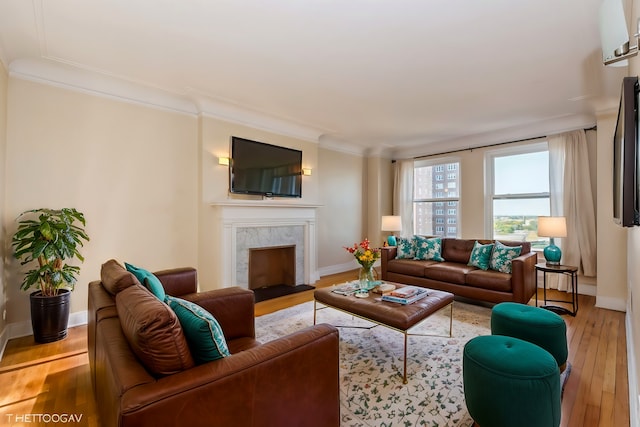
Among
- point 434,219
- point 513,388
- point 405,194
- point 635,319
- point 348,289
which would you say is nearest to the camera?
point 513,388

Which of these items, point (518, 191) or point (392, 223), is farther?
point (392, 223)

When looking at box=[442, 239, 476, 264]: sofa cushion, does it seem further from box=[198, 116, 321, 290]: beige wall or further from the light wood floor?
box=[198, 116, 321, 290]: beige wall

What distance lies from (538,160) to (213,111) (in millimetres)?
5073

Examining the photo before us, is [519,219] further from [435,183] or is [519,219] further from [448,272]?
[448,272]

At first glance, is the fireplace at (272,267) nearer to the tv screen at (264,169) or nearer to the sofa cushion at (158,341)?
the tv screen at (264,169)

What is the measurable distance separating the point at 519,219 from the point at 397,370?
3998 millimetres

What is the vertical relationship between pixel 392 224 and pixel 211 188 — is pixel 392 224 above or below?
below

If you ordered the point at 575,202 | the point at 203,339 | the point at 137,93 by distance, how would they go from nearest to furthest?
1. the point at 203,339
2. the point at 137,93
3. the point at 575,202

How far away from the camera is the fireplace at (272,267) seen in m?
4.73

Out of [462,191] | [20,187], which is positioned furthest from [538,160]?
[20,187]

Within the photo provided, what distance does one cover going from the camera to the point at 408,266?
4410 mm

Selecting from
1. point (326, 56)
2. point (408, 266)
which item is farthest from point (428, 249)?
point (326, 56)

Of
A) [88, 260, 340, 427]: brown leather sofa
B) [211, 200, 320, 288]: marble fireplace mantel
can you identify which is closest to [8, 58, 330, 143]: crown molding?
[211, 200, 320, 288]: marble fireplace mantel

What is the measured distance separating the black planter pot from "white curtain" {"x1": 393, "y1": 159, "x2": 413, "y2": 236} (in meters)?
5.58
